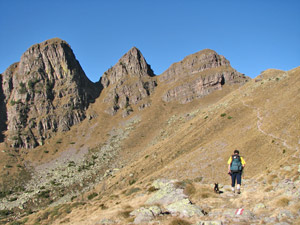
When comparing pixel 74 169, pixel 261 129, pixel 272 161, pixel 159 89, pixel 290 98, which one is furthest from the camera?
pixel 159 89

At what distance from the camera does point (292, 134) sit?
125ft

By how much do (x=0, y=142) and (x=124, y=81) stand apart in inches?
4076

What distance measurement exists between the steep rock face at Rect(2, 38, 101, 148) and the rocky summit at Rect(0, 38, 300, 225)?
87 cm

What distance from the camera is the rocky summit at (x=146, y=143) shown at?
18516 millimetres

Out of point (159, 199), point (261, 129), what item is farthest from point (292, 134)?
point (159, 199)

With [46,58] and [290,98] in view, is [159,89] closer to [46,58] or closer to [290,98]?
[46,58]

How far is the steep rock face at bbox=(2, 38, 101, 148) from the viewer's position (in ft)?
506

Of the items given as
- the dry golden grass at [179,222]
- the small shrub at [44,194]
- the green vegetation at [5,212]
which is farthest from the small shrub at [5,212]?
the dry golden grass at [179,222]

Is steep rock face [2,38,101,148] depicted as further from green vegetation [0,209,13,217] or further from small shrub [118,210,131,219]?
small shrub [118,210,131,219]

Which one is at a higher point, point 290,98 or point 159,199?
point 290,98

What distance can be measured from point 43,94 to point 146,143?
107366 millimetres

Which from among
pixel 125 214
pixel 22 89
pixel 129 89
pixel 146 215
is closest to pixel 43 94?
pixel 22 89

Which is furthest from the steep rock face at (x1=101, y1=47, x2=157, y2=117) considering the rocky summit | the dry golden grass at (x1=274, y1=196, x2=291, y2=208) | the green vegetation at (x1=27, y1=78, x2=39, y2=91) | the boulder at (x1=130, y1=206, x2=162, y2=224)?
the dry golden grass at (x1=274, y1=196, x2=291, y2=208)

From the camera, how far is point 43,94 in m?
172
